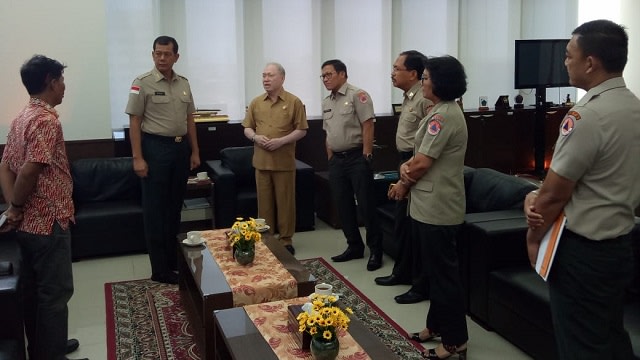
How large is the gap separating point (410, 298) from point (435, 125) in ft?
4.64

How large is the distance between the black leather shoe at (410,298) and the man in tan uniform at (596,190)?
6.13 ft

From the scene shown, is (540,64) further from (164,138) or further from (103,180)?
(103,180)

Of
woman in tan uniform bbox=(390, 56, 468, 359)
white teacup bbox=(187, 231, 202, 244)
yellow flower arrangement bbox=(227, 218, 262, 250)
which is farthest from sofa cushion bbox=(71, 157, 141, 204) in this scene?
woman in tan uniform bbox=(390, 56, 468, 359)

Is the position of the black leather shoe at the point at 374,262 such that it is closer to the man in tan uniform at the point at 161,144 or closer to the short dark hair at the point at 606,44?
the man in tan uniform at the point at 161,144

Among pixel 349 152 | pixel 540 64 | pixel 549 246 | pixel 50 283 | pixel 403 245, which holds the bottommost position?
pixel 403 245

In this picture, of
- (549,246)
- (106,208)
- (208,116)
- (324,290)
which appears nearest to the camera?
(549,246)

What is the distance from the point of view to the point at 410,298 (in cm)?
393

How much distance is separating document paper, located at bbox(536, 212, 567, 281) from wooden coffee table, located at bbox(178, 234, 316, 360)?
1.27 metres

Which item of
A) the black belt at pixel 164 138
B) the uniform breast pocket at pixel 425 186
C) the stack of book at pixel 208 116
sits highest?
the stack of book at pixel 208 116

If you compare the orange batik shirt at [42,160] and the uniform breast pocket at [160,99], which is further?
the uniform breast pocket at [160,99]

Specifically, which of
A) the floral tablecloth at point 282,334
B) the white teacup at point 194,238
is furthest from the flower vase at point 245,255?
the floral tablecloth at point 282,334

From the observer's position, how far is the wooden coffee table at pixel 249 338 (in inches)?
90.1

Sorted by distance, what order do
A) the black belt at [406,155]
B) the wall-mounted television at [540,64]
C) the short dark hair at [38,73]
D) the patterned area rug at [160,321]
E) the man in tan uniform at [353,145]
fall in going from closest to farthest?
the short dark hair at [38,73] → the patterned area rug at [160,321] → the black belt at [406,155] → the man in tan uniform at [353,145] → the wall-mounted television at [540,64]

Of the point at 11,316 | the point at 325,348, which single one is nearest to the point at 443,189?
the point at 325,348
